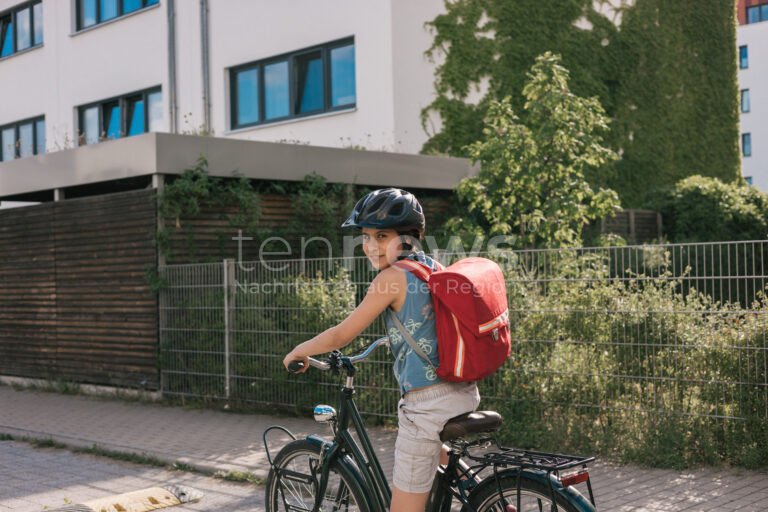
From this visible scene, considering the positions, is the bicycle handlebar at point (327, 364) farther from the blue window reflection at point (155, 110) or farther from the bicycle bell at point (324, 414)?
the blue window reflection at point (155, 110)

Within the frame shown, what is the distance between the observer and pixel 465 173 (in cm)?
1346

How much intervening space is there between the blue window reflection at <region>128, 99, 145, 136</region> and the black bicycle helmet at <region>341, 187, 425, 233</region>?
1696 centimetres

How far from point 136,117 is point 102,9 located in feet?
9.60

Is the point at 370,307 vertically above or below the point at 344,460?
above

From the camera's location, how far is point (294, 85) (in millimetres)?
16438

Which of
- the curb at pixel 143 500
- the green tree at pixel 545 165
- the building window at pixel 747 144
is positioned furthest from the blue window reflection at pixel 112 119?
the building window at pixel 747 144

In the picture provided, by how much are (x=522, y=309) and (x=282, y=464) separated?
3.61m

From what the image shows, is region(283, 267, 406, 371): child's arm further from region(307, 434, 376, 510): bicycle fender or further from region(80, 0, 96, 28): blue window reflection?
region(80, 0, 96, 28): blue window reflection

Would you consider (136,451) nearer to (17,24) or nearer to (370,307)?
(370,307)

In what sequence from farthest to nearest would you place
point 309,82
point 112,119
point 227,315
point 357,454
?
1. point 112,119
2. point 309,82
3. point 227,315
4. point 357,454

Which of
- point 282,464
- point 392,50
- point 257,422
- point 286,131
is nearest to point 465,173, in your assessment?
point 392,50

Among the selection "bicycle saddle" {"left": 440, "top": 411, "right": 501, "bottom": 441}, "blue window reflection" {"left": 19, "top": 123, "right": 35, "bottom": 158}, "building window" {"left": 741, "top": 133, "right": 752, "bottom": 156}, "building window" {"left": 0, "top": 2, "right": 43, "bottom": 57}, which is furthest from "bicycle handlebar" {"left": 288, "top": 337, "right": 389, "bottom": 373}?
"building window" {"left": 741, "top": 133, "right": 752, "bottom": 156}

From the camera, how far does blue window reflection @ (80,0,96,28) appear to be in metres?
20.4

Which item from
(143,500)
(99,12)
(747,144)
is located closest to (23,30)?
(99,12)
